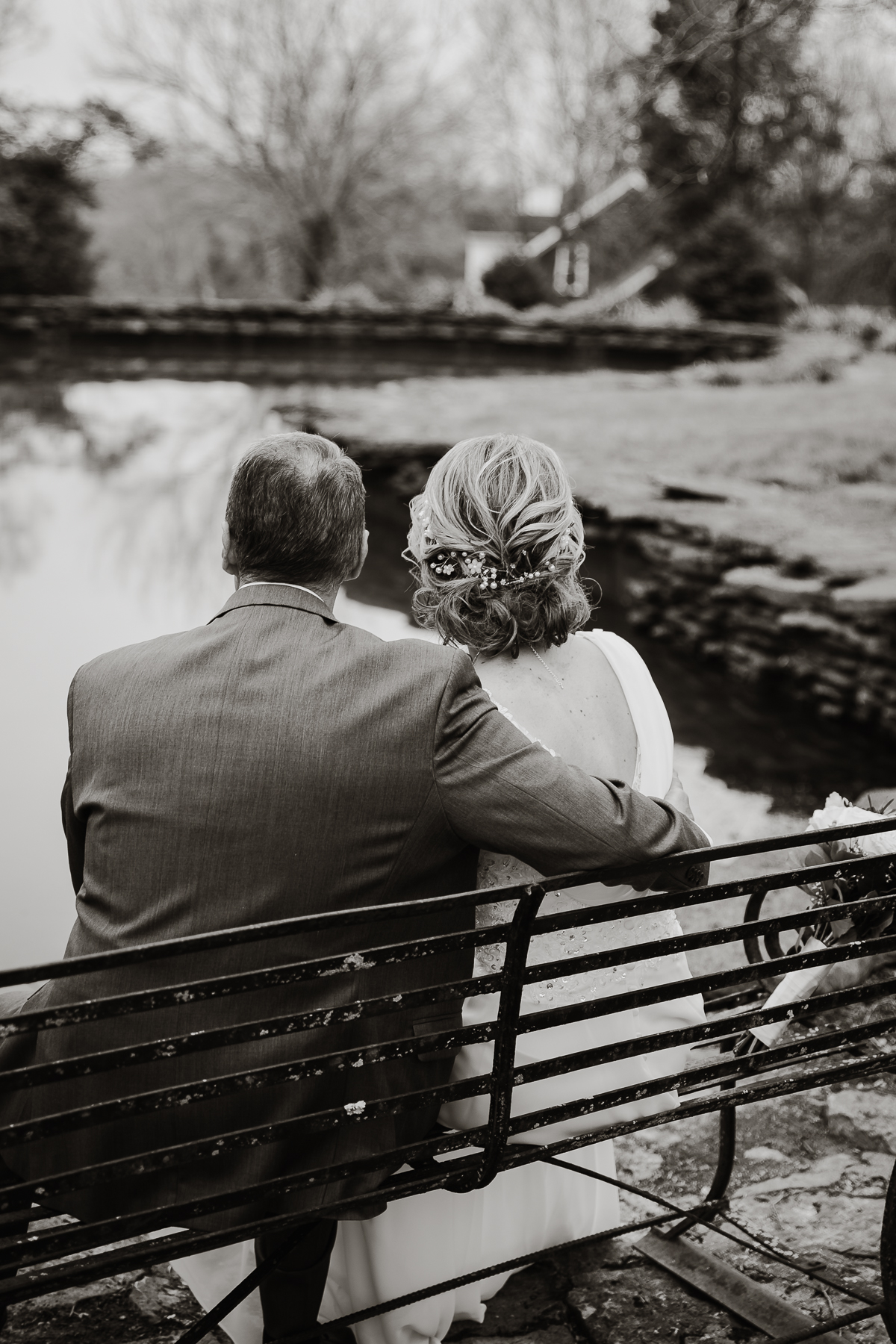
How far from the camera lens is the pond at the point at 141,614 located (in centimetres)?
516

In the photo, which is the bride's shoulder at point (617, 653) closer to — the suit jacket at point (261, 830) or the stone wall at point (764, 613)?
the suit jacket at point (261, 830)

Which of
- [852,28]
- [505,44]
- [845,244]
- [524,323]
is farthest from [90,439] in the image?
[845,244]

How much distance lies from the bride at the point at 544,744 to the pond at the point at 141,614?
184 centimetres

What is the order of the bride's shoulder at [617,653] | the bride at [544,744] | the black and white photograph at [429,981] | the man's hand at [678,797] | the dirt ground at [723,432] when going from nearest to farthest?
the black and white photograph at [429,981]
the man's hand at [678,797]
the bride at [544,744]
the bride's shoulder at [617,653]
the dirt ground at [723,432]

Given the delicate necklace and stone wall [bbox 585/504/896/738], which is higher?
the delicate necklace

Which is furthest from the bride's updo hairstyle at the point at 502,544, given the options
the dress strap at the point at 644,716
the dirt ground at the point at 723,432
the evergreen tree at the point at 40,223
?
the evergreen tree at the point at 40,223

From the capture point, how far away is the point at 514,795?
1.63 m

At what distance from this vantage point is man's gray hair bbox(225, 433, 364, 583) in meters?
1.79

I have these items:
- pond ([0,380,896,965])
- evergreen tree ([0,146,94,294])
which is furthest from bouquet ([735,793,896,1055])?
evergreen tree ([0,146,94,294])

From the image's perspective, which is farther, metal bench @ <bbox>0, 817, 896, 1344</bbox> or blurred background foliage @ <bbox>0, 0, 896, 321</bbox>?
blurred background foliage @ <bbox>0, 0, 896, 321</bbox>

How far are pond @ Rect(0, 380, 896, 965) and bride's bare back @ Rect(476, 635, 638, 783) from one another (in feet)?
6.19

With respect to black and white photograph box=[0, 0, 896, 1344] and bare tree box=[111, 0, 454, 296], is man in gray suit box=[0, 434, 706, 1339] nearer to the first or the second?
black and white photograph box=[0, 0, 896, 1344]

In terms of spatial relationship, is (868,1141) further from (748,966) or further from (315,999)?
(315,999)

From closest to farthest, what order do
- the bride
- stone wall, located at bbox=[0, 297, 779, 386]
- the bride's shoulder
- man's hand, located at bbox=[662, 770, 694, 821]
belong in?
man's hand, located at bbox=[662, 770, 694, 821], the bride, the bride's shoulder, stone wall, located at bbox=[0, 297, 779, 386]
